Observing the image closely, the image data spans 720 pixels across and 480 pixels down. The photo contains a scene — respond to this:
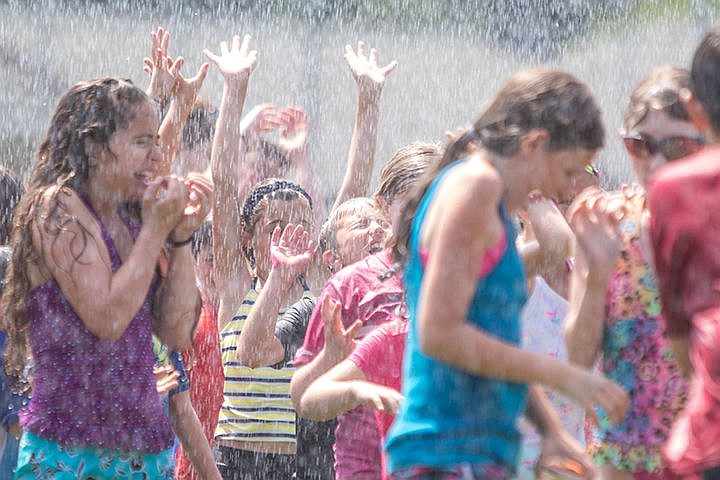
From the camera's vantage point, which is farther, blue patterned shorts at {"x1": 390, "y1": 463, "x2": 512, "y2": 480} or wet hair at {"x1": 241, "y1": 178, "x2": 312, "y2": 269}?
wet hair at {"x1": 241, "y1": 178, "x2": 312, "y2": 269}

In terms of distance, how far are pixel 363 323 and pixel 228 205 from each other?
4.79 ft

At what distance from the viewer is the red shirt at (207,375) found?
5.02m

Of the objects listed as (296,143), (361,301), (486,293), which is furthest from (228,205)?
(486,293)

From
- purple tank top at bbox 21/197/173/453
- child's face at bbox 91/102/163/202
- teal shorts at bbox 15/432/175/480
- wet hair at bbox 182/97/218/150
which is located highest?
child's face at bbox 91/102/163/202

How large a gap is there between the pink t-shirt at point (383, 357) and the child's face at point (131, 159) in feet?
2.37

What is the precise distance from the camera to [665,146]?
3486mm

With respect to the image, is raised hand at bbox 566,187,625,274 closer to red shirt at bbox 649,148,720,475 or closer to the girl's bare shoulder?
the girl's bare shoulder

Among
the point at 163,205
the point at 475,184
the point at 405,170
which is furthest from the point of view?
the point at 405,170

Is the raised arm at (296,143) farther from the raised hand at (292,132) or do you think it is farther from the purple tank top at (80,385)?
the purple tank top at (80,385)

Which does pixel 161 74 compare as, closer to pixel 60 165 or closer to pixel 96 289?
pixel 60 165

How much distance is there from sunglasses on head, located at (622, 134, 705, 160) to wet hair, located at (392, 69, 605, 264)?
46cm

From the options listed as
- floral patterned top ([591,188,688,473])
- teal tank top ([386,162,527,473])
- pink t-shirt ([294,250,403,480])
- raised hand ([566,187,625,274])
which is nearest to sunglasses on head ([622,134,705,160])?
floral patterned top ([591,188,688,473])

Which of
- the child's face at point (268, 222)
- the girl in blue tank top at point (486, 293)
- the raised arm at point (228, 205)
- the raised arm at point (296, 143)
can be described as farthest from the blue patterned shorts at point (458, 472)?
the raised arm at point (296, 143)

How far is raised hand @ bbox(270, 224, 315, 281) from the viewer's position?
4.71 m
